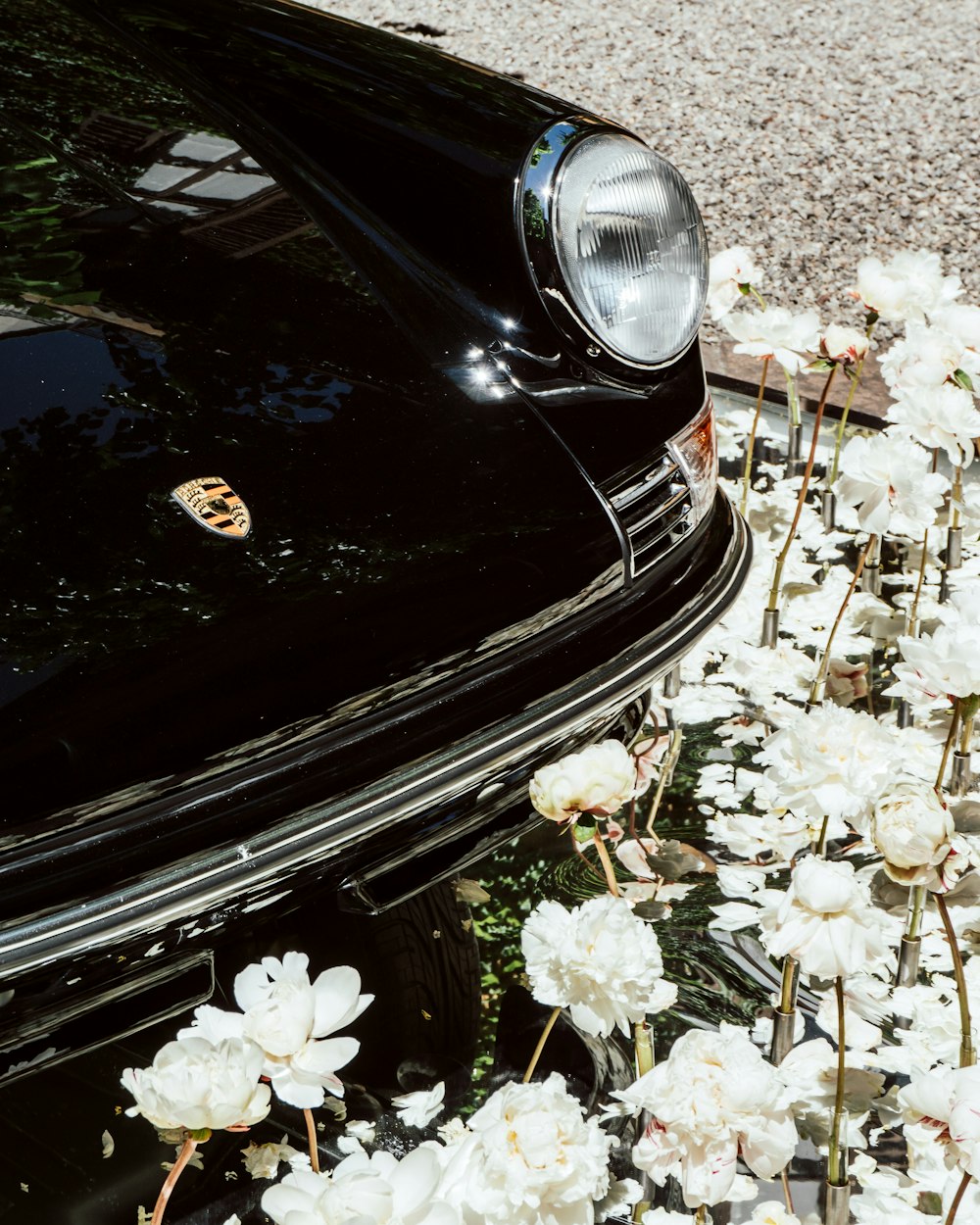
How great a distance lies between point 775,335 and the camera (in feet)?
6.80

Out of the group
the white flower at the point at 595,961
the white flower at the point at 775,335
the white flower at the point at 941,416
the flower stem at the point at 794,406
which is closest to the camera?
the white flower at the point at 595,961

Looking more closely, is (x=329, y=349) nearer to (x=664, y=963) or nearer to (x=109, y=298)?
(x=109, y=298)

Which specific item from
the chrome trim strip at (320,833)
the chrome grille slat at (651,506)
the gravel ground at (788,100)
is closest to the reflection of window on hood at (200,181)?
the chrome grille slat at (651,506)

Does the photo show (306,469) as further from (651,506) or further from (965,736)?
(965,736)

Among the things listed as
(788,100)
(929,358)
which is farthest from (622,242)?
(788,100)

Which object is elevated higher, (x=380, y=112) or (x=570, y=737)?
(x=380, y=112)

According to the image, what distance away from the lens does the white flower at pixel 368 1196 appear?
797 millimetres

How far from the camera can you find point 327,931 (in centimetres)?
157

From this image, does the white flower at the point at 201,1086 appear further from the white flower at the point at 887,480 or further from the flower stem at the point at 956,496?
the flower stem at the point at 956,496

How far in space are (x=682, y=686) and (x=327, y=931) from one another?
2.71ft

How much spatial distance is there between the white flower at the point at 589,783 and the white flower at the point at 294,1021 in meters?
0.26

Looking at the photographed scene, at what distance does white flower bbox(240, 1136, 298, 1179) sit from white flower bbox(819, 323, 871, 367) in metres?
1.41

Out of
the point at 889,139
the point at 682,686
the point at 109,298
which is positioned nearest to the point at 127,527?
the point at 109,298

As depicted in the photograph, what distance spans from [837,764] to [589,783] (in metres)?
0.25
